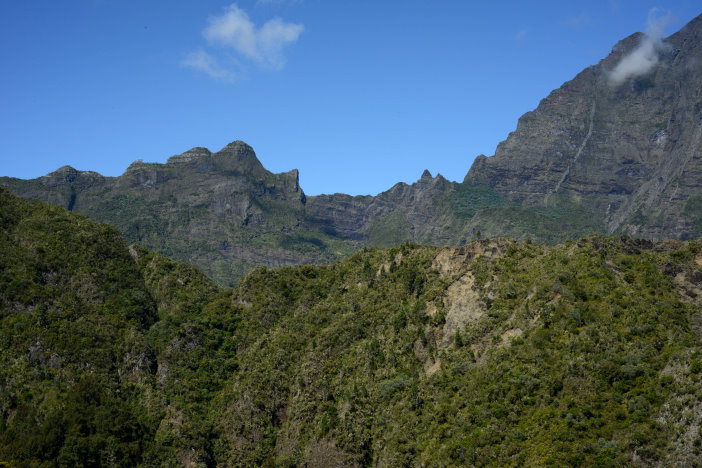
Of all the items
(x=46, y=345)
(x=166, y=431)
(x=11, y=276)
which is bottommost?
(x=166, y=431)

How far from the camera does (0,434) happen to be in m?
119

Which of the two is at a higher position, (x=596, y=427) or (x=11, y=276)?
(x=11, y=276)

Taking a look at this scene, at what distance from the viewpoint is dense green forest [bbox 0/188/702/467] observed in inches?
3521

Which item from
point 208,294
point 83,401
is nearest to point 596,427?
point 83,401

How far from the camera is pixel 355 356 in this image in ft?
442

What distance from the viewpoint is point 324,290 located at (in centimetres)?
16900

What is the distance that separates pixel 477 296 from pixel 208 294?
87974 millimetres

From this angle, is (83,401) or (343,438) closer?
(343,438)

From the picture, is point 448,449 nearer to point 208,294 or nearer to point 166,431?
point 166,431

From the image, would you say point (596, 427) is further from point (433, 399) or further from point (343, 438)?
point (343, 438)

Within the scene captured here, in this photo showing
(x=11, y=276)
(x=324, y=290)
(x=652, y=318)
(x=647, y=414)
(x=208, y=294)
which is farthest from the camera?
(x=208, y=294)

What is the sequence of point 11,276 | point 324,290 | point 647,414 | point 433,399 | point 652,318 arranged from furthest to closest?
point 324,290, point 11,276, point 433,399, point 652,318, point 647,414

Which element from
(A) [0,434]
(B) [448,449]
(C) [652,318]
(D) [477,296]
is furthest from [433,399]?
(A) [0,434]

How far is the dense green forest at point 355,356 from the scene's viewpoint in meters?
89.4
